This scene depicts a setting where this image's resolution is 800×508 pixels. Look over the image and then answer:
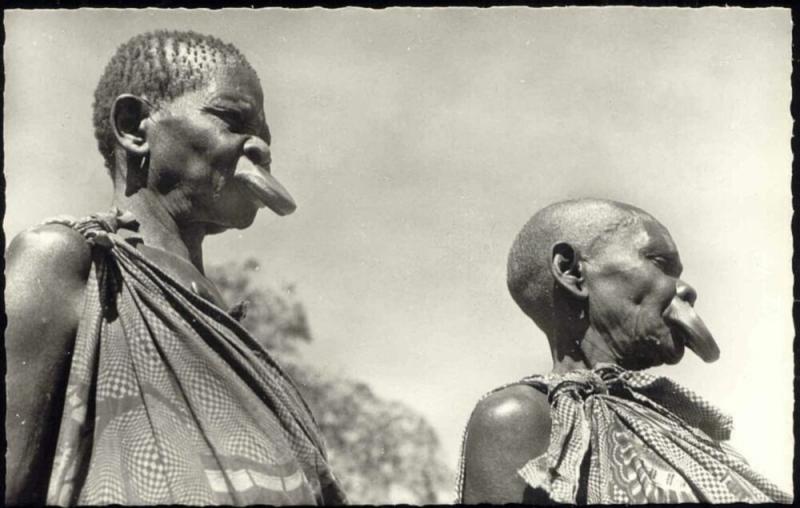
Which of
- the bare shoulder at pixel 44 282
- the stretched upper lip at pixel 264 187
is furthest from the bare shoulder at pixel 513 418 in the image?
the bare shoulder at pixel 44 282

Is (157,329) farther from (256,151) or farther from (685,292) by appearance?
(685,292)

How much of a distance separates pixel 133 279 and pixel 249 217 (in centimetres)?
57

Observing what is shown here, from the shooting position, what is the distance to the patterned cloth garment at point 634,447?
4.47 meters

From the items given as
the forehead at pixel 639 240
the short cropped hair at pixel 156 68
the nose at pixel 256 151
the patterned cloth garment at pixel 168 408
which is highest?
the short cropped hair at pixel 156 68

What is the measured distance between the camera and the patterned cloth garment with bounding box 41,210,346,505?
3826mm

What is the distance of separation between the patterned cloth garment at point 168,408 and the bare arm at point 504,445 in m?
0.53

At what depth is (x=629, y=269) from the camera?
498cm

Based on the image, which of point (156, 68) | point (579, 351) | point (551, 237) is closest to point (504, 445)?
point (579, 351)

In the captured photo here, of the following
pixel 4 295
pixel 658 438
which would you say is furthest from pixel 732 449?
pixel 4 295

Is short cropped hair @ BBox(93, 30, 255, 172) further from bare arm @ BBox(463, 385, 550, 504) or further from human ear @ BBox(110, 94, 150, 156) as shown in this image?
bare arm @ BBox(463, 385, 550, 504)

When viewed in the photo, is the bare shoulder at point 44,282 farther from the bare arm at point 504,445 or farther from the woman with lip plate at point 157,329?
the bare arm at point 504,445

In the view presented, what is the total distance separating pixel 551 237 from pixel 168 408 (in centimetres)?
164

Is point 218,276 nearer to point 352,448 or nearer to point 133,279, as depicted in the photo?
point 352,448

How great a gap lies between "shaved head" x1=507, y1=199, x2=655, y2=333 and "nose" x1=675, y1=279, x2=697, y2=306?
0.85 feet
